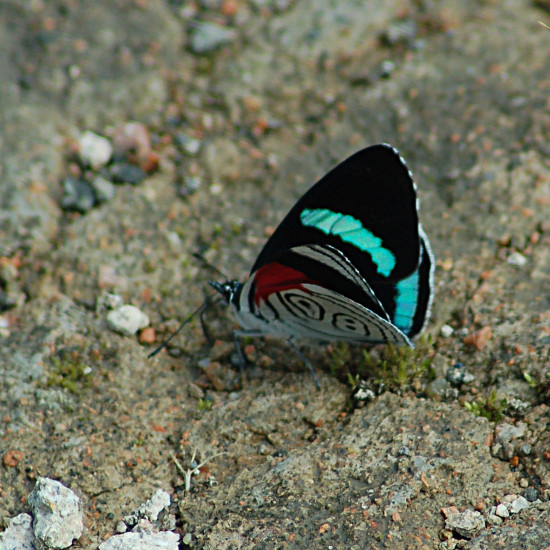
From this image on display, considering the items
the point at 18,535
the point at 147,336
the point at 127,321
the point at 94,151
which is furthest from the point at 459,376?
the point at 94,151

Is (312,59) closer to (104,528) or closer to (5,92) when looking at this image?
(5,92)

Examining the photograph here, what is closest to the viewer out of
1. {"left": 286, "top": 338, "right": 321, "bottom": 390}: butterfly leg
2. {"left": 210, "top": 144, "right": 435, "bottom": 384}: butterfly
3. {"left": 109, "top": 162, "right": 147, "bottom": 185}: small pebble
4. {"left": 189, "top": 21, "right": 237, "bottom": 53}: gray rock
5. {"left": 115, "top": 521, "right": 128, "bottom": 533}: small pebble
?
{"left": 115, "top": 521, "right": 128, "bottom": 533}: small pebble

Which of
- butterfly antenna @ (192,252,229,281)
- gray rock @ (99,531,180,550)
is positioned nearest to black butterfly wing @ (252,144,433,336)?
butterfly antenna @ (192,252,229,281)

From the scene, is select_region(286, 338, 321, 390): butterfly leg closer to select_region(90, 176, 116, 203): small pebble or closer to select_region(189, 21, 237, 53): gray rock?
select_region(90, 176, 116, 203): small pebble

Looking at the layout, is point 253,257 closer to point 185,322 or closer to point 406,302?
point 185,322

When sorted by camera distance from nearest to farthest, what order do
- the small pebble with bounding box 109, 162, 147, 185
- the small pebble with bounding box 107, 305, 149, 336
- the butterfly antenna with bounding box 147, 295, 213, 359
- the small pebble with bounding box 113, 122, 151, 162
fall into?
the butterfly antenna with bounding box 147, 295, 213, 359 < the small pebble with bounding box 107, 305, 149, 336 < the small pebble with bounding box 109, 162, 147, 185 < the small pebble with bounding box 113, 122, 151, 162

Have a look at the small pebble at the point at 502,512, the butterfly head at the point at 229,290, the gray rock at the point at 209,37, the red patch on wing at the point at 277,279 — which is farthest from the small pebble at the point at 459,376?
the gray rock at the point at 209,37

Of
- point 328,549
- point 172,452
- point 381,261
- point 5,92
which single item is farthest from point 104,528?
point 5,92
